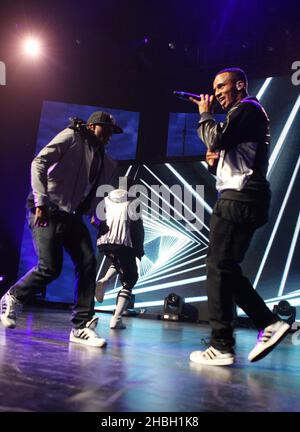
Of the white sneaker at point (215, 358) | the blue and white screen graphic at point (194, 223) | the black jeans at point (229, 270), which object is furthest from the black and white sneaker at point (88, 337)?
the blue and white screen graphic at point (194, 223)

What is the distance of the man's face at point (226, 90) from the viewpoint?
2.68 metres

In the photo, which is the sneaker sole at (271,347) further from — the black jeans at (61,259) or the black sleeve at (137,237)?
the black sleeve at (137,237)

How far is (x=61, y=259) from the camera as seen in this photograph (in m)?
3.12

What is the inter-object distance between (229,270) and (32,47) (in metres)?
7.46

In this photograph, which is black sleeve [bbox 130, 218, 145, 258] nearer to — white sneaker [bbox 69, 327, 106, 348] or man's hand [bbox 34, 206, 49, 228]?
white sneaker [bbox 69, 327, 106, 348]

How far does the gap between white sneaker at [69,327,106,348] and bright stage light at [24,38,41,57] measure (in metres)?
6.88

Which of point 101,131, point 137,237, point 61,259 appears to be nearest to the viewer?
point 61,259

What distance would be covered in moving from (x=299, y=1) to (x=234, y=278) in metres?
6.25

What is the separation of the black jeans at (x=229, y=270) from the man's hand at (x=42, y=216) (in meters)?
1.16

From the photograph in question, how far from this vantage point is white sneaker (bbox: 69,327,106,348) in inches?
117

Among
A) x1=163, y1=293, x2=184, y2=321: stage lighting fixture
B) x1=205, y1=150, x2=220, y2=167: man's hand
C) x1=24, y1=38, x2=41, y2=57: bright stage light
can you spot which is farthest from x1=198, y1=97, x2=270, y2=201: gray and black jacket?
x1=24, y1=38, x2=41, y2=57: bright stage light

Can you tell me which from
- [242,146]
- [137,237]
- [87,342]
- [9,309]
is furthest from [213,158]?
[137,237]

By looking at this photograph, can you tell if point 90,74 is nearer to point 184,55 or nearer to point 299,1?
point 184,55

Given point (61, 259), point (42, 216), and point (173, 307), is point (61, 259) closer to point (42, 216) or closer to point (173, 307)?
point (42, 216)
